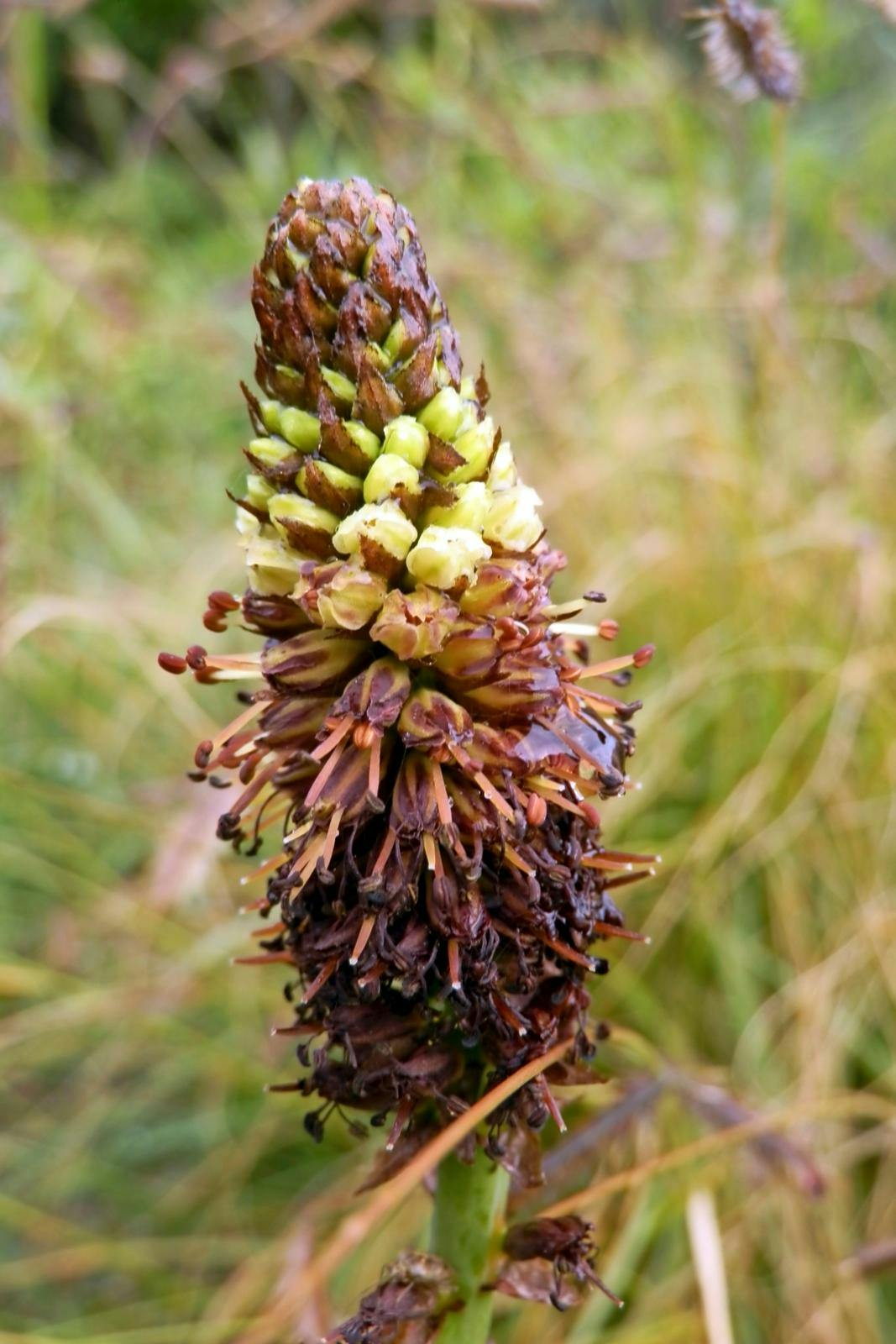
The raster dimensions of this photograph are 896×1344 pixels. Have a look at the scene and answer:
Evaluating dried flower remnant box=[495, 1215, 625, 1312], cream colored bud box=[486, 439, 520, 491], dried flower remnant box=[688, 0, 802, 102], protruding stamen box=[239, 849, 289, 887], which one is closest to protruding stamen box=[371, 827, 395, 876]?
protruding stamen box=[239, 849, 289, 887]

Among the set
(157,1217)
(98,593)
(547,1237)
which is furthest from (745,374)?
(547,1237)

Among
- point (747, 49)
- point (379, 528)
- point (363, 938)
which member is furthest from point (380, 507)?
point (747, 49)

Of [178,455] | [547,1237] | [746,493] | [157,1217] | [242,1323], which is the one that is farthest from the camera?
[178,455]

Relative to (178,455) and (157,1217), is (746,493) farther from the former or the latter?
(178,455)

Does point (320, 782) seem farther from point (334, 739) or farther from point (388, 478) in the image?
point (388, 478)

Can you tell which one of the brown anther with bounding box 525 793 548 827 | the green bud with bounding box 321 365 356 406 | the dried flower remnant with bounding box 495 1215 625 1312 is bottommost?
the dried flower remnant with bounding box 495 1215 625 1312

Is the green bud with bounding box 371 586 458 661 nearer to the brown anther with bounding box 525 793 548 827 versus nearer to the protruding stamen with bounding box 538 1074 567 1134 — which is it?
the brown anther with bounding box 525 793 548 827

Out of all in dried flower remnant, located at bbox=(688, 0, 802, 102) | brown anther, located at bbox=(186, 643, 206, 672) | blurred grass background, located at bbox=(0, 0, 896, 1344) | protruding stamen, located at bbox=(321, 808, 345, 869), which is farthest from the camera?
blurred grass background, located at bbox=(0, 0, 896, 1344)
